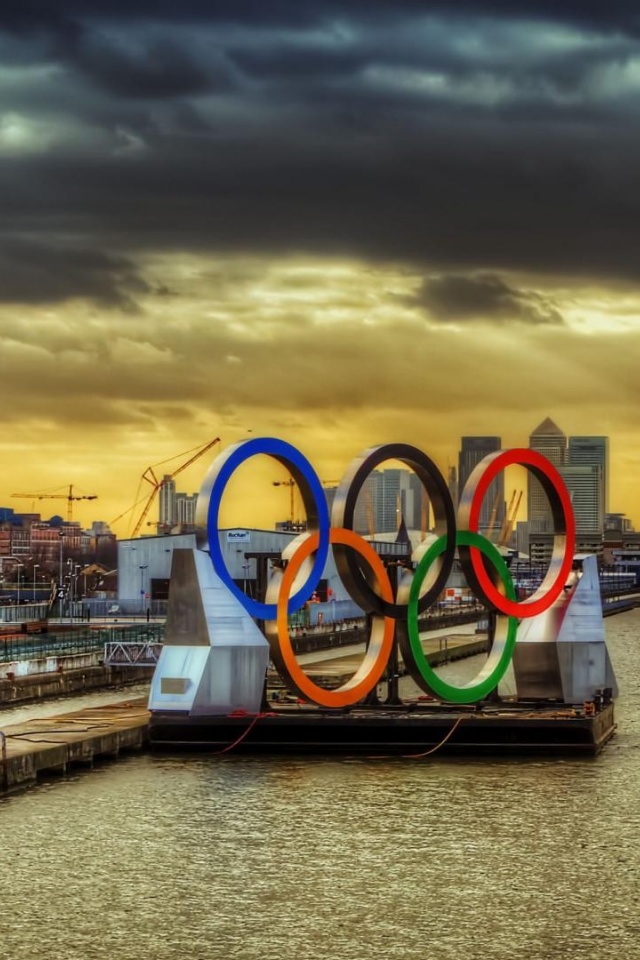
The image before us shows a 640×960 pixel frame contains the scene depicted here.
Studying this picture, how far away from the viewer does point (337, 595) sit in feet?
506

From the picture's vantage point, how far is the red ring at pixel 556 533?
60688mm

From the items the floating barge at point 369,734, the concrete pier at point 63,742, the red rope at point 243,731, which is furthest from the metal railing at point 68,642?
the red rope at point 243,731

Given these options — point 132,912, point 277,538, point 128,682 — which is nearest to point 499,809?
point 132,912

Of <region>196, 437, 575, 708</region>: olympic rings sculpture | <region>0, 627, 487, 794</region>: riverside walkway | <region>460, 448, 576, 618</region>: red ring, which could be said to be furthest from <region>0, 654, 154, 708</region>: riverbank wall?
<region>460, 448, 576, 618</region>: red ring

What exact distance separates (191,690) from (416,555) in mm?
9235

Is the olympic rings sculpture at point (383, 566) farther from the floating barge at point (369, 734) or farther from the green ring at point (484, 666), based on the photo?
the floating barge at point (369, 734)

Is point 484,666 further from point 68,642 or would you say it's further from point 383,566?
point 68,642

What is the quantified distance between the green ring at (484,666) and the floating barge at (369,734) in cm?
245

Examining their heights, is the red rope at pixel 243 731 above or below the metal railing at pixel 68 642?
below

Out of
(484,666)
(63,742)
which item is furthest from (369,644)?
(63,742)

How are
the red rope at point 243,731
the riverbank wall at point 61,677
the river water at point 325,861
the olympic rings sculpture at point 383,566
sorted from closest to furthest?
the river water at point 325,861 < the red rope at point 243,731 < the olympic rings sculpture at point 383,566 < the riverbank wall at point 61,677

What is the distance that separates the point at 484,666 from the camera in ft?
199

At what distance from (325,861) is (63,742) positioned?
14145 mm

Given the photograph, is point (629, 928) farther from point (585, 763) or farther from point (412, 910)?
point (585, 763)
